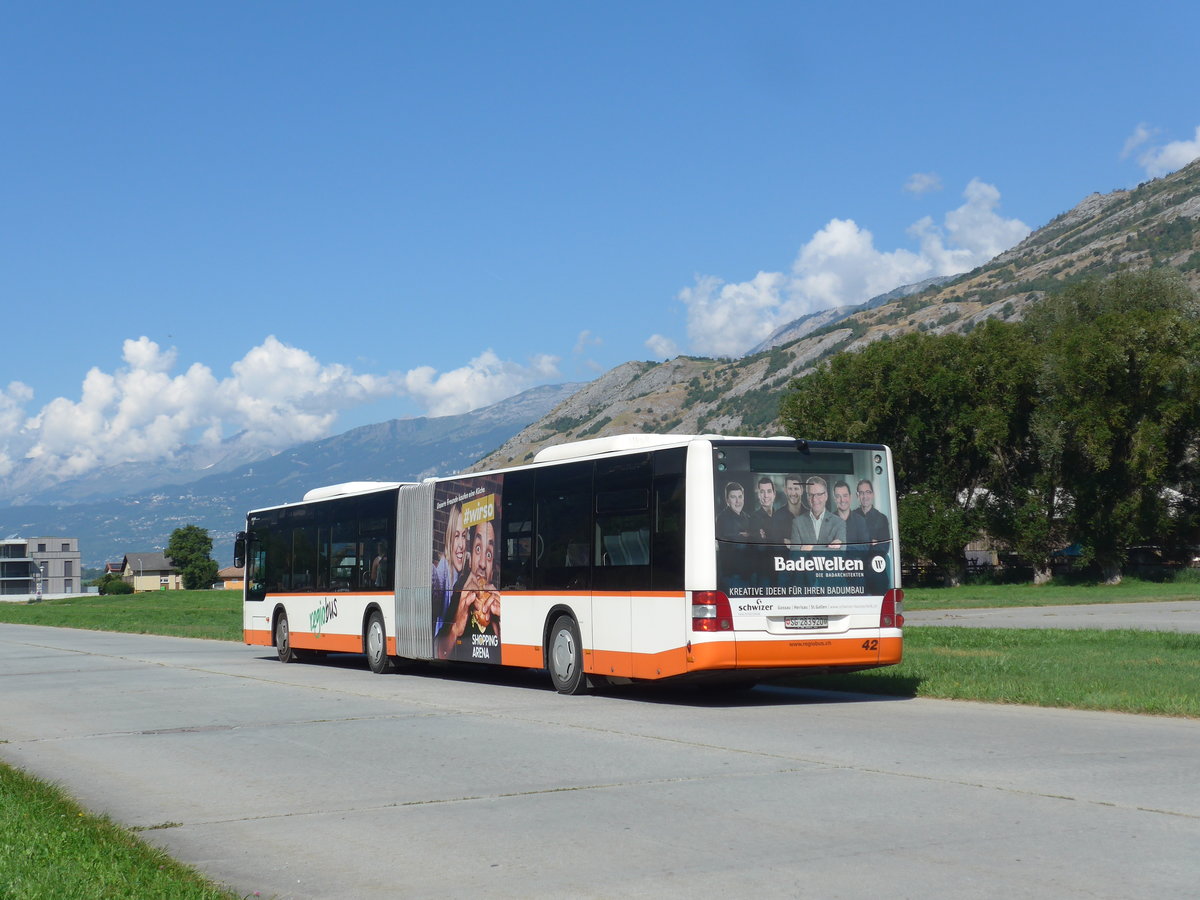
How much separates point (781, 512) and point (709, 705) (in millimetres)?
2315

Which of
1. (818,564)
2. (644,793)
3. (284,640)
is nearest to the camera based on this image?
(644,793)

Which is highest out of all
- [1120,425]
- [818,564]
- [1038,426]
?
[1038,426]

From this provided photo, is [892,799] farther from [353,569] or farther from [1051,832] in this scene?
[353,569]

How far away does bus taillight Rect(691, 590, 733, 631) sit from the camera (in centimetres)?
1449

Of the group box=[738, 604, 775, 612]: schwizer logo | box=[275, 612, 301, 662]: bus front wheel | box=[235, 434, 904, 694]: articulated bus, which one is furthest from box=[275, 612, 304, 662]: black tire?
box=[738, 604, 775, 612]: schwizer logo

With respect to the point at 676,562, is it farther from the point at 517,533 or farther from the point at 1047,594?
the point at 1047,594

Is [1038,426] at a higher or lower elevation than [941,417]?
lower

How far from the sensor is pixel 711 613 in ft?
47.6

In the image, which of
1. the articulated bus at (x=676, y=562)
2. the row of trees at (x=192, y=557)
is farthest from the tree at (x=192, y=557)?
the articulated bus at (x=676, y=562)

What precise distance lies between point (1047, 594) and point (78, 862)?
4795 cm

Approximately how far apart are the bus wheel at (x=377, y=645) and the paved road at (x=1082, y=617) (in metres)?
13.6

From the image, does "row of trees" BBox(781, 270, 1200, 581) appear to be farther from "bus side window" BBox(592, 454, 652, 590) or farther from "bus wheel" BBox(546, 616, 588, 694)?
"bus side window" BBox(592, 454, 652, 590)

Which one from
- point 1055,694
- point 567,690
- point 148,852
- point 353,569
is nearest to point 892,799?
point 148,852

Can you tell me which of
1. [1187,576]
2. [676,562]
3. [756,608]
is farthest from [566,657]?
[1187,576]
